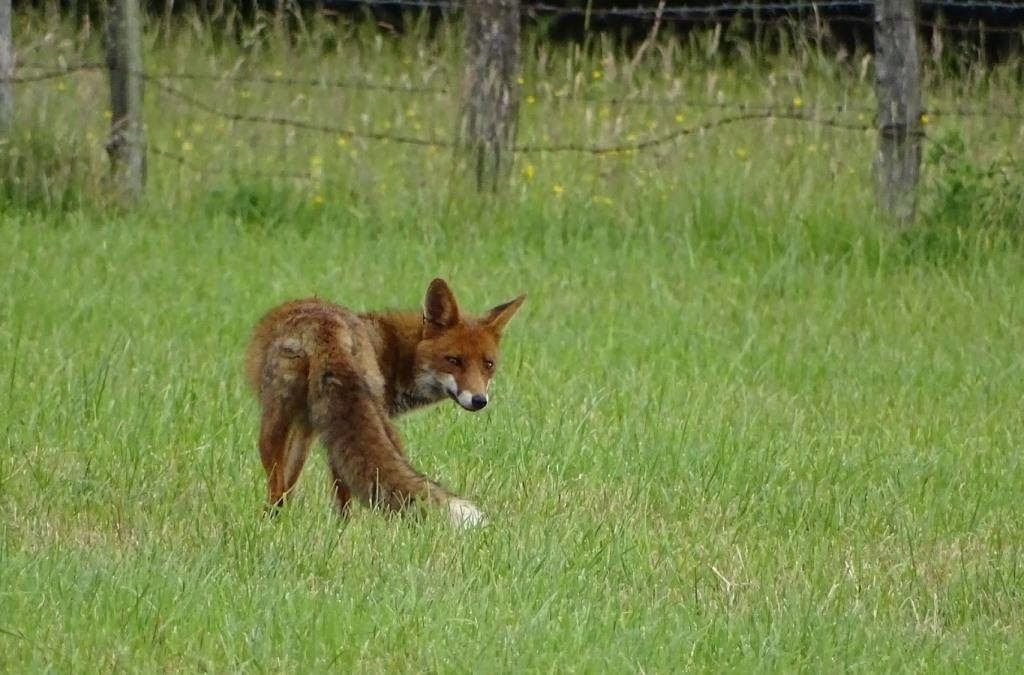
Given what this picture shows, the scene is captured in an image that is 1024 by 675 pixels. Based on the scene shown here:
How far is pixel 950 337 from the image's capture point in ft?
30.1

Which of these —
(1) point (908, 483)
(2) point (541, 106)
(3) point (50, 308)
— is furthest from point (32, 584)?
(2) point (541, 106)

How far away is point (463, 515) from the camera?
5.24 metres

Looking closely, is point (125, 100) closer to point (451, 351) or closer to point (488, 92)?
point (488, 92)

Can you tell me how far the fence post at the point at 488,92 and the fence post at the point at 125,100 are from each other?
199 centimetres

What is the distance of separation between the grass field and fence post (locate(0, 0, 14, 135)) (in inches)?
7.5

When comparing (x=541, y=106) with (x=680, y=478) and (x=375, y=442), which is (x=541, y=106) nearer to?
(x=680, y=478)

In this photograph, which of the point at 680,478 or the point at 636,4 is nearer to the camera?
the point at 680,478

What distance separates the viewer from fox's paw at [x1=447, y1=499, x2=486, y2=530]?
523cm

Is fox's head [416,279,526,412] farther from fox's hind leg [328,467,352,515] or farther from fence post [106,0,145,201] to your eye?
fence post [106,0,145,201]

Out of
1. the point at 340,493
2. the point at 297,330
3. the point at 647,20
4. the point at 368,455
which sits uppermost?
the point at 647,20

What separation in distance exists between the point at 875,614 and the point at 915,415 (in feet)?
9.27

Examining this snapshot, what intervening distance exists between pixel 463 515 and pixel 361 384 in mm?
621

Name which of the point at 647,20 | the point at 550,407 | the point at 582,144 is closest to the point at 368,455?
the point at 550,407

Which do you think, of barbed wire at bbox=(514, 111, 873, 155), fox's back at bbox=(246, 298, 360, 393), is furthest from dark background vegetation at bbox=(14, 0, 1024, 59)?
fox's back at bbox=(246, 298, 360, 393)
